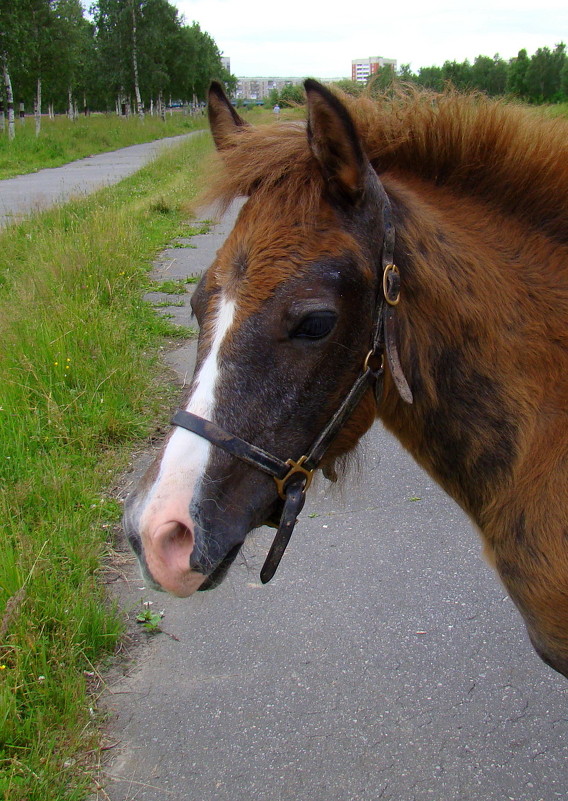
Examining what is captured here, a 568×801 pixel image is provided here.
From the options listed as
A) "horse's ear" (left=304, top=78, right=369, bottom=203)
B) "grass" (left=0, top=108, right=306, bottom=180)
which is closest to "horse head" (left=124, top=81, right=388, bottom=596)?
"horse's ear" (left=304, top=78, right=369, bottom=203)

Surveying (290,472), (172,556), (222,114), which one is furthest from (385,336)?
(222,114)

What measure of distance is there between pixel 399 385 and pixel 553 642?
867 millimetres

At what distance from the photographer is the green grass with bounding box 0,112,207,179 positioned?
23.9m

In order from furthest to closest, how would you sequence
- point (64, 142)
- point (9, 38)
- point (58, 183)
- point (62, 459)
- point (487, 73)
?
point (64, 142) → point (9, 38) → point (58, 183) → point (487, 73) → point (62, 459)

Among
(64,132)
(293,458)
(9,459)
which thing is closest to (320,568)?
(293,458)

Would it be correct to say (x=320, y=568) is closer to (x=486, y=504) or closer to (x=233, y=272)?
(x=486, y=504)

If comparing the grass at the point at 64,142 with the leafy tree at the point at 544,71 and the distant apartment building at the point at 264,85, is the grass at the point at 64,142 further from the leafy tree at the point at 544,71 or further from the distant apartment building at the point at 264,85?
the leafy tree at the point at 544,71

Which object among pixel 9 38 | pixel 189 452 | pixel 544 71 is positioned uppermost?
pixel 544 71

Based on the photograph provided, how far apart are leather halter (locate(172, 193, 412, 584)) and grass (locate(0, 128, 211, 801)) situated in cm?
95

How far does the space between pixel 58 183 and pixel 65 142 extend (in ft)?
45.3

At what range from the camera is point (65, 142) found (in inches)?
1160

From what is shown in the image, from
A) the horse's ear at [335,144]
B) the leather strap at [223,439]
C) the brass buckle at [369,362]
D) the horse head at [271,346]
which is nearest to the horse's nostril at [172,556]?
the horse head at [271,346]

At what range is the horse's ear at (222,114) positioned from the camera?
2219mm

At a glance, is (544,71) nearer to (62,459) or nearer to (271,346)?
(62,459)
